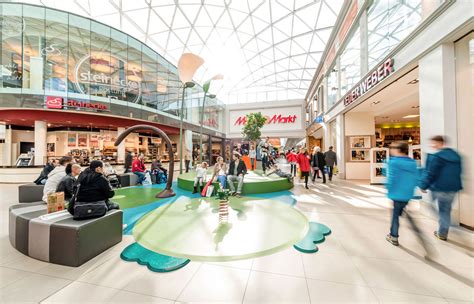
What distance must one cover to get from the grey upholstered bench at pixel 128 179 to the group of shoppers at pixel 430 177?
31.0ft

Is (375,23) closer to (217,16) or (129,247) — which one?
(129,247)

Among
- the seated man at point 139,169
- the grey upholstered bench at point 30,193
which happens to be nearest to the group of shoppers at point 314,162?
the seated man at point 139,169

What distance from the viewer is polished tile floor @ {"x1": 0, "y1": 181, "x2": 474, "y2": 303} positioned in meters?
1.86

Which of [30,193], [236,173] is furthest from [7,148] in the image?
[236,173]

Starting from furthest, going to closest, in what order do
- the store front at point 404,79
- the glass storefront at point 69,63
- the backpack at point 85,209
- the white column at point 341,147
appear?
1. the glass storefront at point 69,63
2. the white column at point 341,147
3. the store front at point 404,79
4. the backpack at point 85,209

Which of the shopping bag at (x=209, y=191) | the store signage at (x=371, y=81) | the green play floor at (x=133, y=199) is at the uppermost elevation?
the store signage at (x=371, y=81)

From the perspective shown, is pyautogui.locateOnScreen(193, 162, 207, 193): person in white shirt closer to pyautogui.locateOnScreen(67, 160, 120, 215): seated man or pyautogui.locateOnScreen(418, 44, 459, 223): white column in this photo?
pyautogui.locateOnScreen(67, 160, 120, 215): seated man

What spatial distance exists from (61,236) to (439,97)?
729 centimetres

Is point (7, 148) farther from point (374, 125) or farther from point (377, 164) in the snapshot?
point (374, 125)

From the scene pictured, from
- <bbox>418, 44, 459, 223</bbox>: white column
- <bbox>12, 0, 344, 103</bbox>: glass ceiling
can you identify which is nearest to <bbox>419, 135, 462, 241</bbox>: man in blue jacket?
<bbox>418, 44, 459, 223</bbox>: white column

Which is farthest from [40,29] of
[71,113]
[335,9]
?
[335,9]

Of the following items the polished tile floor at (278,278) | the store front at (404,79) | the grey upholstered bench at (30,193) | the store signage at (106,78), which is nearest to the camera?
the polished tile floor at (278,278)

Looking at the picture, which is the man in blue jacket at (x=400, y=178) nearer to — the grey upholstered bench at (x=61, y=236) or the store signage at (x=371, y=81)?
the store signage at (x=371, y=81)

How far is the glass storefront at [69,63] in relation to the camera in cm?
1013
